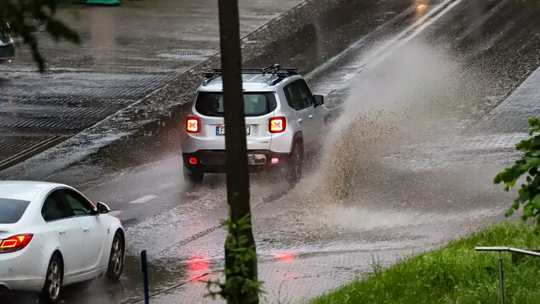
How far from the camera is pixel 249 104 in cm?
1862

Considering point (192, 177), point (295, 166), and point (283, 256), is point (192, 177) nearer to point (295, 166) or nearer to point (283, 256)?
point (295, 166)

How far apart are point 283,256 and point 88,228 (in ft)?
9.24

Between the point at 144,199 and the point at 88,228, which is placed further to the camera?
the point at 144,199

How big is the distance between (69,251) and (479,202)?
7.34 metres

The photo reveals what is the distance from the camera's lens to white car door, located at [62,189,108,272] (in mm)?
12609

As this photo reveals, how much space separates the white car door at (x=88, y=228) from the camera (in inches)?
496

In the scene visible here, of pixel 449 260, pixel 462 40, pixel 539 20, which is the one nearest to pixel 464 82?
pixel 462 40

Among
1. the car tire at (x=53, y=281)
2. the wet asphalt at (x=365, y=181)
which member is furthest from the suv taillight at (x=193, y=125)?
the car tire at (x=53, y=281)

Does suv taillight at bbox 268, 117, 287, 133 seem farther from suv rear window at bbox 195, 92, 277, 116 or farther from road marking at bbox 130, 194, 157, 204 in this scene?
road marking at bbox 130, 194, 157, 204

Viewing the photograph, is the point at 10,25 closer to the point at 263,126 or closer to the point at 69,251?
the point at 69,251

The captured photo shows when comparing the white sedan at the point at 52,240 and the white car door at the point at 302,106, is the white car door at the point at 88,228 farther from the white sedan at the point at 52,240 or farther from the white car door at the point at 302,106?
the white car door at the point at 302,106

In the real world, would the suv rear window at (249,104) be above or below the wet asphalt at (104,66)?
above

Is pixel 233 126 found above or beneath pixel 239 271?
above

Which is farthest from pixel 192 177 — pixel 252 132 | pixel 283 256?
pixel 283 256
